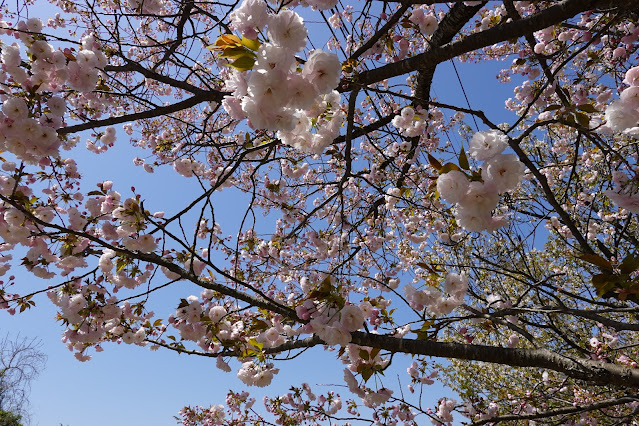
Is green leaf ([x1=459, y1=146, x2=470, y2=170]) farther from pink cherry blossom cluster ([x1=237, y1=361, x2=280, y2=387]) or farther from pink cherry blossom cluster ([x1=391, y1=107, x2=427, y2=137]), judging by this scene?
pink cherry blossom cluster ([x1=391, y1=107, x2=427, y2=137])

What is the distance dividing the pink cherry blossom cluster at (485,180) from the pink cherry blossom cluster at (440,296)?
0.92 metres

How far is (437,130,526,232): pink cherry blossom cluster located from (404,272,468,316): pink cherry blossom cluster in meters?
0.92

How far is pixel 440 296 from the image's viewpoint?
6.87ft

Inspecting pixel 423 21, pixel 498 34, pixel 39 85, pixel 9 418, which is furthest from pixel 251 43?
pixel 9 418

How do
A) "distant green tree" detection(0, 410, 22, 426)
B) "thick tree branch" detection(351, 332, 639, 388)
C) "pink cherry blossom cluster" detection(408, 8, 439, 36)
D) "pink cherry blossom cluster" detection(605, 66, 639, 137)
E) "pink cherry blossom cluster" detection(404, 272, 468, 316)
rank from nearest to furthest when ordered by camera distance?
"pink cherry blossom cluster" detection(605, 66, 639, 137) < "thick tree branch" detection(351, 332, 639, 388) < "pink cherry blossom cluster" detection(404, 272, 468, 316) < "pink cherry blossom cluster" detection(408, 8, 439, 36) < "distant green tree" detection(0, 410, 22, 426)

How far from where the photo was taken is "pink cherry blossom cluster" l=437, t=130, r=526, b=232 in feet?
3.65

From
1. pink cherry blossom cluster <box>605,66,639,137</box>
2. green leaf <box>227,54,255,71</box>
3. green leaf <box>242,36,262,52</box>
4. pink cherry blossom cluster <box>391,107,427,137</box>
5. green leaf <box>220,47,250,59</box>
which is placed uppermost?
pink cherry blossom cluster <box>391,107,427,137</box>

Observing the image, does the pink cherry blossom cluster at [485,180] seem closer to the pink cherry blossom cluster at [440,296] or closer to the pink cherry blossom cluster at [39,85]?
the pink cherry blossom cluster at [440,296]

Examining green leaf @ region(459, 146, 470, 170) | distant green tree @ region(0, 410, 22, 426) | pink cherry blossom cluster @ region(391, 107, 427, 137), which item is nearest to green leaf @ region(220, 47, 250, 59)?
green leaf @ region(459, 146, 470, 170)

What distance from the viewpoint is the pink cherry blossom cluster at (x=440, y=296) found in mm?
2037

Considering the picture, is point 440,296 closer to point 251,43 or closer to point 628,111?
point 628,111

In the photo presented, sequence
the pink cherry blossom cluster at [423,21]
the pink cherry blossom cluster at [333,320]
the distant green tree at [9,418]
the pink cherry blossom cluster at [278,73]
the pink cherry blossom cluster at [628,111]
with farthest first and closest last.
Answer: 1. the distant green tree at [9,418]
2. the pink cherry blossom cluster at [423,21]
3. the pink cherry blossom cluster at [333,320]
4. the pink cherry blossom cluster at [628,111]
5. the pink cherry blossom cluster at [278,73]

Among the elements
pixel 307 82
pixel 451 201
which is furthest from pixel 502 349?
pixel 307 82

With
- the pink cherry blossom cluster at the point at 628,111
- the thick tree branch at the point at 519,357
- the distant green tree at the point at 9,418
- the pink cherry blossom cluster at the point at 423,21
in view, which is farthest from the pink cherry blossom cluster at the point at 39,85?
the distant green tree at the point at 9,418
